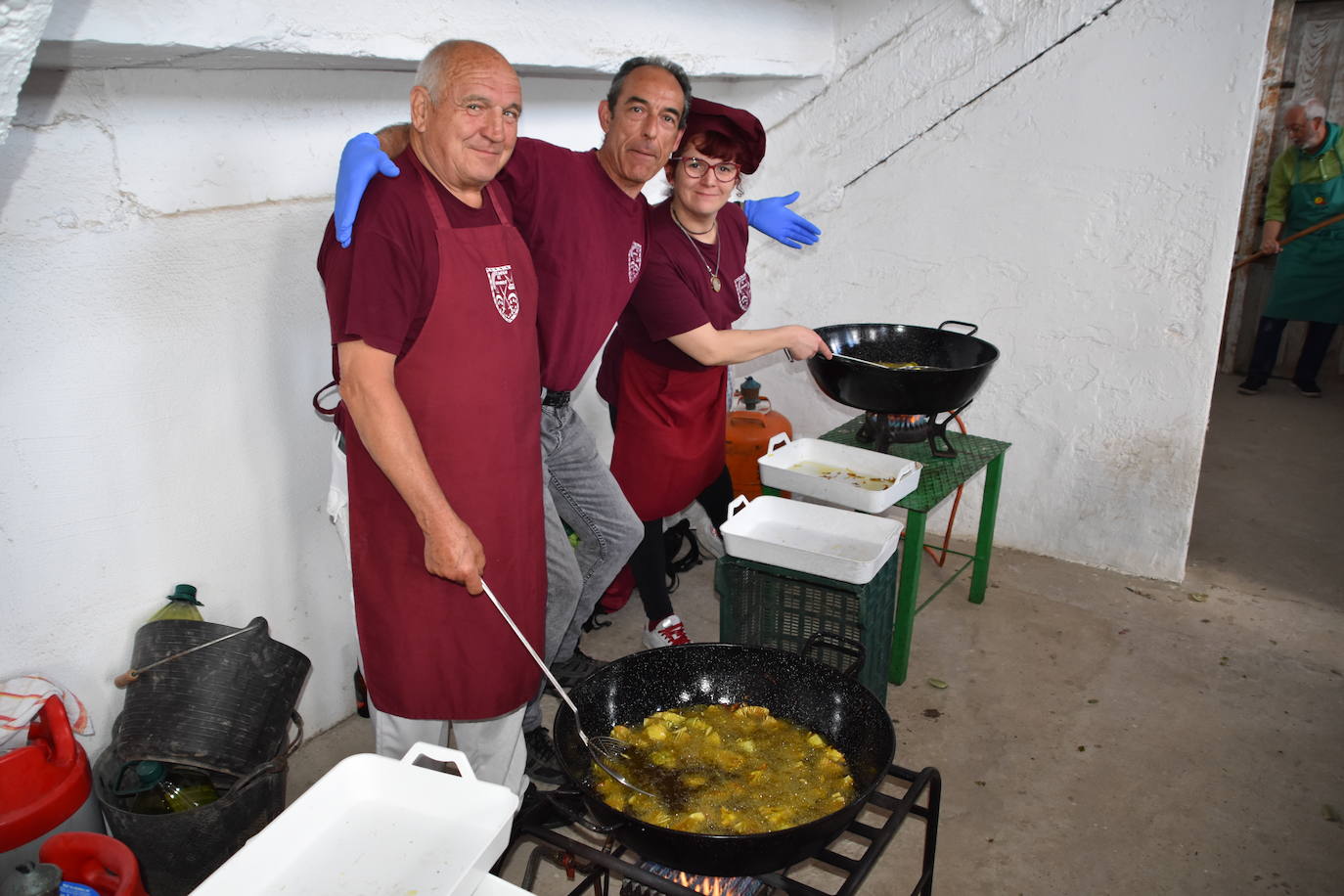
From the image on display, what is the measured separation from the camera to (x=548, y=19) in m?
3.04

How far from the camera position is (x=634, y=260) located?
2.76m

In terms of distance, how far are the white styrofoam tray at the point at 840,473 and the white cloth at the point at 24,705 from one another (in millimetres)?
2123

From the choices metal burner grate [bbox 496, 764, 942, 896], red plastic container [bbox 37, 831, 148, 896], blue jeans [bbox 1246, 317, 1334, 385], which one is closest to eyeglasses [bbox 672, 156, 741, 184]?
metal burner grate [bbox 496, 764, 942, 896]

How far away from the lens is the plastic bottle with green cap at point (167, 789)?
2.39 m

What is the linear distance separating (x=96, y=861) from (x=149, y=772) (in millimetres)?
245

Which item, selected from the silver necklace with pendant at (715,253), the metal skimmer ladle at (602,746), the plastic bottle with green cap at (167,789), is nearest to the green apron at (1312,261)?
the silver necklace with pendant at (715,253)

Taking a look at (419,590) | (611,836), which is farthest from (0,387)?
(611,836)

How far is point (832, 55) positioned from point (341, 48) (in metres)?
2.61

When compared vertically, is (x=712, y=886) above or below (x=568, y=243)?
below

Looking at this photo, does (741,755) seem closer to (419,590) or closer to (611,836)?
(611,836)

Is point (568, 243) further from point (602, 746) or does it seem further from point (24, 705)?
point (24, 705)

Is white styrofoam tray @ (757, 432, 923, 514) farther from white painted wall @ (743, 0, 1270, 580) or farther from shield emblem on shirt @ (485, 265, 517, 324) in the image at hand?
shield emblem on shirt @ (485, 265, 517, 324)

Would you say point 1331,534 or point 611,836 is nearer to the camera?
point 611,836

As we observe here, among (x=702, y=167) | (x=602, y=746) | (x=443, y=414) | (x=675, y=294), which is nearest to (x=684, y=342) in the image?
(x=675, y=294)
